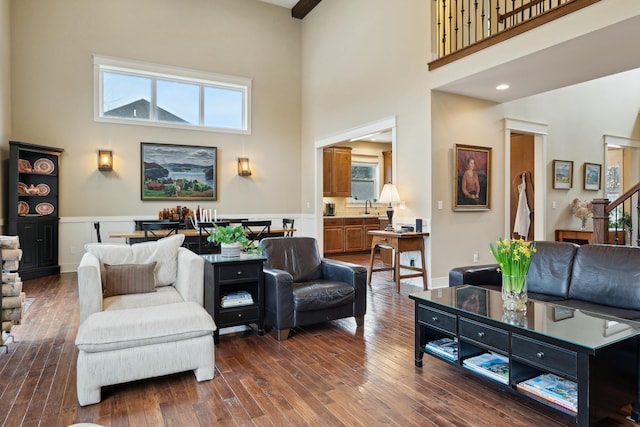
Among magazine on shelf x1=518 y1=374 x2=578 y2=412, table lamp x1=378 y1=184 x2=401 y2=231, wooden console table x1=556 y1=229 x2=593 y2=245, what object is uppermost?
table lamp x1=378 y1=184 x2=401 y2=231

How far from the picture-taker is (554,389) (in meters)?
2.11

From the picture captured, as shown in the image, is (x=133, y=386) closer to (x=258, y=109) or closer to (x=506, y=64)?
(x=506, y=64)

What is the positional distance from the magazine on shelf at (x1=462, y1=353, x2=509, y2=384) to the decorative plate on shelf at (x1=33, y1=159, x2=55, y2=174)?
6.82 meters

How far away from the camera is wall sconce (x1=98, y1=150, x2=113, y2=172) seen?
6.95 m

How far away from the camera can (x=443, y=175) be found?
5.61 m

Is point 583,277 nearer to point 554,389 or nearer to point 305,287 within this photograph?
point 554,389

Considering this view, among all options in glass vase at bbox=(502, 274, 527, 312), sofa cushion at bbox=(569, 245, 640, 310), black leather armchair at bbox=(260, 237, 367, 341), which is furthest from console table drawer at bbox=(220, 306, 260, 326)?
sofa cushion at bbox=(569, 245, 640, 310)

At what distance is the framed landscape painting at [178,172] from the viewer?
7.41 meters

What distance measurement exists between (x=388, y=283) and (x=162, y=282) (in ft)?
11.2

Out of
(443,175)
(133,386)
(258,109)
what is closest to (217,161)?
(258,109)

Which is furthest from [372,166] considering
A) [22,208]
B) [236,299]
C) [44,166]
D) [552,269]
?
[236,299]

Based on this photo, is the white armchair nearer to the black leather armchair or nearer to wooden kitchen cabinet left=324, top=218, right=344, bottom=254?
the black leather armchair

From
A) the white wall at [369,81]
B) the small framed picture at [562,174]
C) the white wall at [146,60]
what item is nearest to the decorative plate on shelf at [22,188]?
the white wall at [146,60]

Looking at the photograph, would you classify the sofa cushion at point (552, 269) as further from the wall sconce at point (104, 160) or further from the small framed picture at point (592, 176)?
the wall sconce at point (104, 160)
